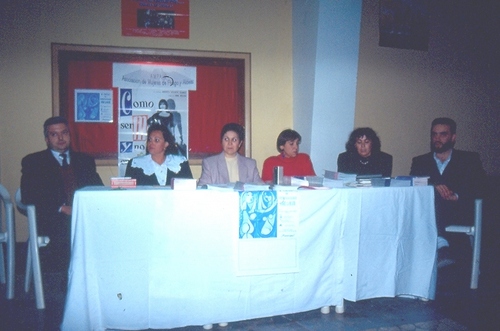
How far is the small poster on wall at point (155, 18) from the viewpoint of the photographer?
4449mm

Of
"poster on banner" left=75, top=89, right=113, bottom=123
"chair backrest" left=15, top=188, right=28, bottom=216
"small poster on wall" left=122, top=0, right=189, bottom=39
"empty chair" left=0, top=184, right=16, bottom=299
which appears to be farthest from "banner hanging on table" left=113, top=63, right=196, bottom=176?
"empty chair" left=0, top=184, right=16, bottom=299

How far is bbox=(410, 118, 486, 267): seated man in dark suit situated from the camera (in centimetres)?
336

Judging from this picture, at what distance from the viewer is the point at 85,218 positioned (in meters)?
2.25

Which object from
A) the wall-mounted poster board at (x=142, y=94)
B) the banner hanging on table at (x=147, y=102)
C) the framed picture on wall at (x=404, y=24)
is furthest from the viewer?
the framed picture on wall at (x=404, y=24)

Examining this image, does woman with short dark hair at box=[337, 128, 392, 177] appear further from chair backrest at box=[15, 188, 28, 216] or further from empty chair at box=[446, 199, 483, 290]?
chair backrest at box=[15, 188, 28, 216]

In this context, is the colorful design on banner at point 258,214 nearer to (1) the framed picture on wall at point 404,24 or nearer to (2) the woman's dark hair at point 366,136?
(2) the woman's dark hair at point 366,136

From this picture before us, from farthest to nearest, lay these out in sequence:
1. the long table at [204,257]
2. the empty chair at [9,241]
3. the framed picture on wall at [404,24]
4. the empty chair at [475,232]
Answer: the framed picture on wall at [404,24] → the empty chair at [475,232] → the empty chair at [9,241] → the long table at [204,257]

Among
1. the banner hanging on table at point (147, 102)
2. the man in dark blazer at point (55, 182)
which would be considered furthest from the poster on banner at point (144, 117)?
the man in dark blazer at point (55, 182)

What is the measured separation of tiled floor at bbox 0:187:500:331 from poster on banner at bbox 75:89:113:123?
1.97m

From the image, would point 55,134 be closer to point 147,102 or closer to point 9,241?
point 9,241

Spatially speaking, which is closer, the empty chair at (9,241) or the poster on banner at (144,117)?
the empty chair at (9,241)

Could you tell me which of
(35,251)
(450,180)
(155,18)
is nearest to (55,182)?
(35,251)

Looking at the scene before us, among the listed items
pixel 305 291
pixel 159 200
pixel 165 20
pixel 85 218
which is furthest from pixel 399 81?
pixel 85 218

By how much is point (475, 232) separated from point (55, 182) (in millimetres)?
3706
